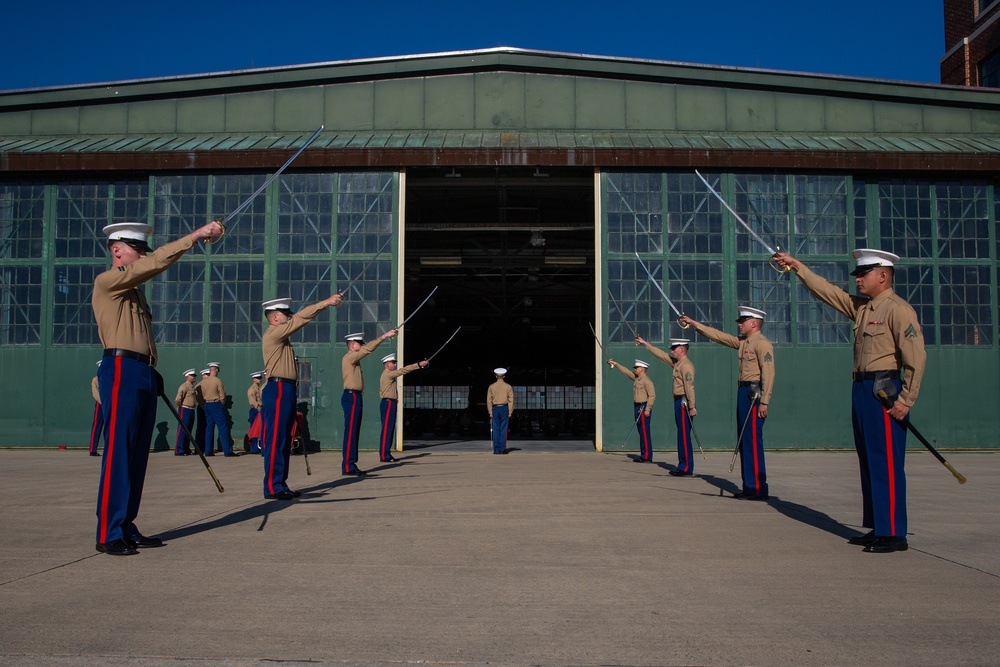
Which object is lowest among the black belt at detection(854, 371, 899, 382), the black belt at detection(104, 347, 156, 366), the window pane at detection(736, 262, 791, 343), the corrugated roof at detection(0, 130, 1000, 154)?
the black belt at detection(854, 371, 899, 382)

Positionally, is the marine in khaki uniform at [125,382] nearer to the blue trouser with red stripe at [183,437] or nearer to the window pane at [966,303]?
the blue trouser with red stripe at [183,437]

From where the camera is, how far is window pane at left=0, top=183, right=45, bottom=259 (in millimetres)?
19703

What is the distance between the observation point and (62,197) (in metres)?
19.7

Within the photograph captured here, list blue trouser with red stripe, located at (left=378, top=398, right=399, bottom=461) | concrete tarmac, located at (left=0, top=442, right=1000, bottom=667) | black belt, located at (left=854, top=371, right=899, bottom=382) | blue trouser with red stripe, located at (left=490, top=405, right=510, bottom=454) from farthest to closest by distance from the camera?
blue trouser with red stripe, located at (left=490, top=405, right=510, bottom=454), blue trouser with red stripe, located at (left=378, top=398, right=399, bottom=461), black belt, located at (left=854, top=371, right=899, bottom=382), concrete tarmac, located at (left=0, top=442, right=1000, bottom=667)

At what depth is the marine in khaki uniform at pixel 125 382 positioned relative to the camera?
5.43m

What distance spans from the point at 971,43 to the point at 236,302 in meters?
31.9

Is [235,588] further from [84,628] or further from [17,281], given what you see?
[17,281]

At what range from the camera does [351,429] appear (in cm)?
1185

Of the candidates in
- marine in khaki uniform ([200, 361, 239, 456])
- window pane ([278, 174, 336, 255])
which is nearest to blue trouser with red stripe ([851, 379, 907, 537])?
marine in khaki uniform ([200, 361, 239, 456])

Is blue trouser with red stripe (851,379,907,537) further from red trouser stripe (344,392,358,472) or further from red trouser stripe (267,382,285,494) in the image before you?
red trouser stripe (344,392,358,472)

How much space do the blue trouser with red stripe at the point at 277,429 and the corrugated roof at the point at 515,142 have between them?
1106 centimetres

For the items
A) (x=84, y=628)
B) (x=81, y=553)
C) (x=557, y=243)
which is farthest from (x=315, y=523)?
(x=557, y=243)

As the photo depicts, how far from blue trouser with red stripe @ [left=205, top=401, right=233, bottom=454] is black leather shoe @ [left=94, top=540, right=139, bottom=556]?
42.2 feet

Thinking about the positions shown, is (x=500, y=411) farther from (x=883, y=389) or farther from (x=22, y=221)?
(x=883, y=389)
